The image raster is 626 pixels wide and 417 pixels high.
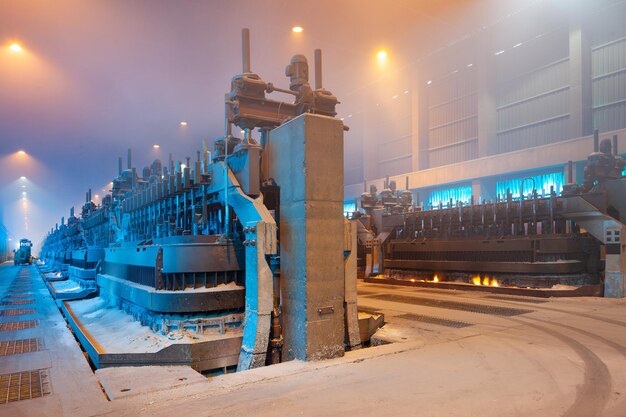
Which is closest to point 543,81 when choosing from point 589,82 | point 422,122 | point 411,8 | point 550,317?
point 589,82

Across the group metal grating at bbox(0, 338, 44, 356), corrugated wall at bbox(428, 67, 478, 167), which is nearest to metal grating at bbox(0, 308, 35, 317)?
metal grating at bbox(0, 338, 44, 356)

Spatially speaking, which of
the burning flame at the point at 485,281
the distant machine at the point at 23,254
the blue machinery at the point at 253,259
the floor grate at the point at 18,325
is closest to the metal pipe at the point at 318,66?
the blue machinery at the point at 253,259

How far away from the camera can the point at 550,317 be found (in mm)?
7707

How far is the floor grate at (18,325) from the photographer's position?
8.03 m

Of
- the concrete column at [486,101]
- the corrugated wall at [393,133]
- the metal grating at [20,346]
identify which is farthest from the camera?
the corrugated wall at [393,133]

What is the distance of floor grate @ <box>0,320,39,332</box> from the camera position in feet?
26.3

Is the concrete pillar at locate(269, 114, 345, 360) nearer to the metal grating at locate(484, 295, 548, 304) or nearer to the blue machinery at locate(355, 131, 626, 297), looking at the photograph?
the metal grating at locate(484, 295, 548, 304)

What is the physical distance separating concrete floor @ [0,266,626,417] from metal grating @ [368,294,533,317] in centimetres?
140

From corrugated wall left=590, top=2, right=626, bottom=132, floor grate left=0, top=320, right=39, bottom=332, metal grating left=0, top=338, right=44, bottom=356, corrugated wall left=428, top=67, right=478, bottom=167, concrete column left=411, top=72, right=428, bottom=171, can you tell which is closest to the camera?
metal grating left=0, top=338, right=44, bottom=356

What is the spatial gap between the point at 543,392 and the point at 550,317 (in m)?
4.46

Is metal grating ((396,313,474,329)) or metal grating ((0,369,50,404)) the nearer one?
metal grating ((0,369,50,404))

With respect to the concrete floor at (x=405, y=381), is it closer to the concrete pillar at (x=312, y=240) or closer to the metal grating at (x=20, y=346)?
the metal grating at (x=20, y=346)

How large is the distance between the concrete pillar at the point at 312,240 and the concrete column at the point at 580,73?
2091 cm

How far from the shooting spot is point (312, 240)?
527 cm
